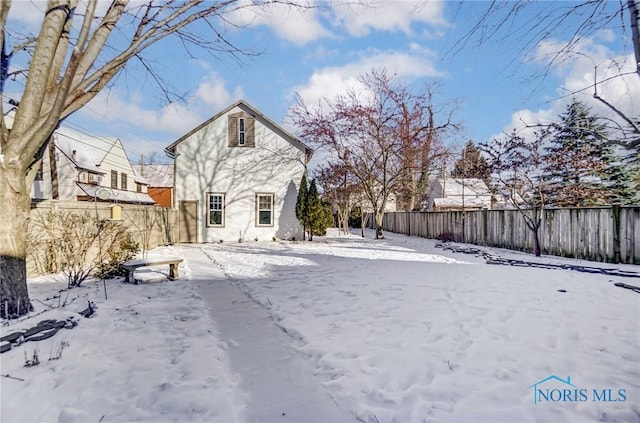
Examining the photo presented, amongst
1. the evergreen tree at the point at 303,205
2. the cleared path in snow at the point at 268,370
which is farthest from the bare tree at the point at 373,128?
the cleared path in snow at the point at 268,370

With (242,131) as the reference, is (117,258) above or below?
below

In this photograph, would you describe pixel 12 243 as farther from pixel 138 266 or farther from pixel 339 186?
pixel 339 186

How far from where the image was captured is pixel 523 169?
33.7 feet

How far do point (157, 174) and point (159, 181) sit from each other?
1.77 meters

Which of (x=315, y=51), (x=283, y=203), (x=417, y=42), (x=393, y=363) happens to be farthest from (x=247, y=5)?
(x=283, y=203)

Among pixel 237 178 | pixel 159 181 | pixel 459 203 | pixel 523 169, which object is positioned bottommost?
pixel 459 203

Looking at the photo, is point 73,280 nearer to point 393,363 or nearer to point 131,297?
point 131,297

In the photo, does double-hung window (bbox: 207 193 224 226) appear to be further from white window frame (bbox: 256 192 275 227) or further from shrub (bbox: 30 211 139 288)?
shrub (bbox: 30 211 139 288)

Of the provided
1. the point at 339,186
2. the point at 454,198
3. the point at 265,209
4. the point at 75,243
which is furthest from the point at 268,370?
the point at 454,198

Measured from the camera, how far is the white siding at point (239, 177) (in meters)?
15.0

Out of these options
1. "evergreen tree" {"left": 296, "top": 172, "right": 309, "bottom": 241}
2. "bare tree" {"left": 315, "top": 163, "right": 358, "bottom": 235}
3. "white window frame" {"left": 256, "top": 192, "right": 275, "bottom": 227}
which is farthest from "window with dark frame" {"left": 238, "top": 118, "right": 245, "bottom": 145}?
"bare tree" {"left": 315, "top": 163, "right": 358, "bottom": 235}

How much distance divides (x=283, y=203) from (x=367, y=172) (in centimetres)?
555

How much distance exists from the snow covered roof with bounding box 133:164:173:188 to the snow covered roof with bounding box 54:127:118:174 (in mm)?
14830

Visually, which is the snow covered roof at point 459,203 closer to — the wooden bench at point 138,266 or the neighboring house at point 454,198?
the neighboring house at point 454,198
